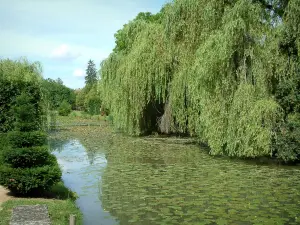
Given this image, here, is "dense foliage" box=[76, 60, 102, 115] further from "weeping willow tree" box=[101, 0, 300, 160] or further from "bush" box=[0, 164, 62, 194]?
"bush" box=[0, 164, 62, 194]

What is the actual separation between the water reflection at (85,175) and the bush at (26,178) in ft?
3.21

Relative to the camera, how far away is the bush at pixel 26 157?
27.2ft

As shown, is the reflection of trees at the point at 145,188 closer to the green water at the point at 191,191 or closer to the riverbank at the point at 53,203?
the green water at the point at 191,191

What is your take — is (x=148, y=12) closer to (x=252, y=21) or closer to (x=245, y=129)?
(x=252, y=21)

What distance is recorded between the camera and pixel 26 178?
8.12 meters

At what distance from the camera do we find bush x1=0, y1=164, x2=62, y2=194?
8.12 meters

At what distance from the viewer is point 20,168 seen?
8.29 meters

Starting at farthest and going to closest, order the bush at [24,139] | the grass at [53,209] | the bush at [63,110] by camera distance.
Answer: the bush at [63,110] → the bush at [24,139] → the grass at [53,209]

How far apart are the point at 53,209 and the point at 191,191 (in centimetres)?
363

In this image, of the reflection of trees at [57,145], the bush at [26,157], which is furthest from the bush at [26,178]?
the reflection of trees at [57,145]

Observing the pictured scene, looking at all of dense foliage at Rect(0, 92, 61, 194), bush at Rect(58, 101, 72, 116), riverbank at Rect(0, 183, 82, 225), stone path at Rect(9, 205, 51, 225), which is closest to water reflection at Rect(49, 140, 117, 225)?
riverbank at Rect(0, 183, 82, 225)

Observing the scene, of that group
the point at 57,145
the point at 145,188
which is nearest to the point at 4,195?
the point at 145,188

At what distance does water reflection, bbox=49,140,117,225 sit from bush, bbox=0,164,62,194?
3.21 ft

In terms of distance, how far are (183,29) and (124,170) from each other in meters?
7.67
